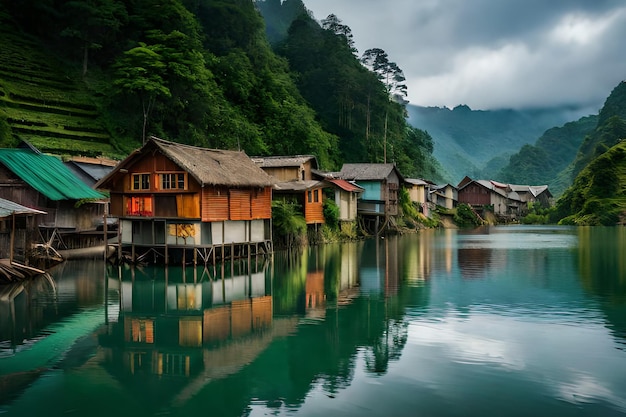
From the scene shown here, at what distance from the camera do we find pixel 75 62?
60.0 m

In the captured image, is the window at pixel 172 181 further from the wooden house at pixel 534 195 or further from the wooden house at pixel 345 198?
the wooden house at pixel 534 195

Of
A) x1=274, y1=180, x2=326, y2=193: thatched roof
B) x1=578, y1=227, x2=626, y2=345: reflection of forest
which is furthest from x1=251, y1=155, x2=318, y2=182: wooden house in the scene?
x1=578, y1=227, x2=626, y2=345: reflection of forest

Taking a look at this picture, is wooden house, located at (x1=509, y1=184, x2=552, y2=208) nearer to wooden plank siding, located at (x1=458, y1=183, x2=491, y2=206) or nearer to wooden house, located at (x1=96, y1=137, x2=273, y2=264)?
wooden plank siding, located at (x1=458, y1=183, x2=491, y2=206)

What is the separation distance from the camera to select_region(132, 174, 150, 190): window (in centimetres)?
3288

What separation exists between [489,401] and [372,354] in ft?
13.8

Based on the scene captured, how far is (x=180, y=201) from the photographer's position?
105 feet

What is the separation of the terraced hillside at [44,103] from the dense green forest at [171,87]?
11 cm

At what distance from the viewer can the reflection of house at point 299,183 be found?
45.8 m

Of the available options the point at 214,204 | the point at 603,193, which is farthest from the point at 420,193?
the point at 214,204

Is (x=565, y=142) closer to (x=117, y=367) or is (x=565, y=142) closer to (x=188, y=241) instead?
(x=188, y=241)

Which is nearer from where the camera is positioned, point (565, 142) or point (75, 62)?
point (75, 62)

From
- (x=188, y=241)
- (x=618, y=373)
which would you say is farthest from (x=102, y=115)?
(x=618, y=373)

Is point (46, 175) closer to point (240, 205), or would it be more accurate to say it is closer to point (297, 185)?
point (240, 205)

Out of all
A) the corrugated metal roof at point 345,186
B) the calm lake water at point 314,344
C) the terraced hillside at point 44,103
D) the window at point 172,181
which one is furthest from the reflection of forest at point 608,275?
the terraced hillside at point 44,103
